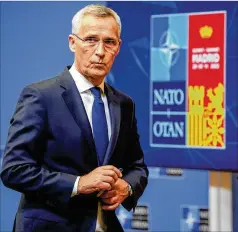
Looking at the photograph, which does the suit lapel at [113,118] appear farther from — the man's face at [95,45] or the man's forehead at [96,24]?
the man's forehead at [96,24]

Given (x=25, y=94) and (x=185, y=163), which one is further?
(x=185, y=163)

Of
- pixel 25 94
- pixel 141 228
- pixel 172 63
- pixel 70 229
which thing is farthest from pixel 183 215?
pixel 25 94

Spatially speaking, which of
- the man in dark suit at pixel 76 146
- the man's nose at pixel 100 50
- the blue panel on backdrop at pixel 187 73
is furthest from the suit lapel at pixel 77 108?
the blue panel on backdrop at pixel 187 73

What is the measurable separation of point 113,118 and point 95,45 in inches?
8.8

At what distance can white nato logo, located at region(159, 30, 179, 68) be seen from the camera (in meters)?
2.37

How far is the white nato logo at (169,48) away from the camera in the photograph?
2.37 meters

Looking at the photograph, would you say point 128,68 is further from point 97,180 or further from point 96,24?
point 97,180

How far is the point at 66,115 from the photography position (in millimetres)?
1542

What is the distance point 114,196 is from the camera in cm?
155

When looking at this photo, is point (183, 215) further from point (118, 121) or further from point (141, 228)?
point (118, 121)

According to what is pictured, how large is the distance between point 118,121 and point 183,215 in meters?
1.03

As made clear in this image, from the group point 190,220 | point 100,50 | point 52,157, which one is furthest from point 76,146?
point 190,220

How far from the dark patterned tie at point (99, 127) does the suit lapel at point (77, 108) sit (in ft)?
0.10

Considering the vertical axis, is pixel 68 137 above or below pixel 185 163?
above
